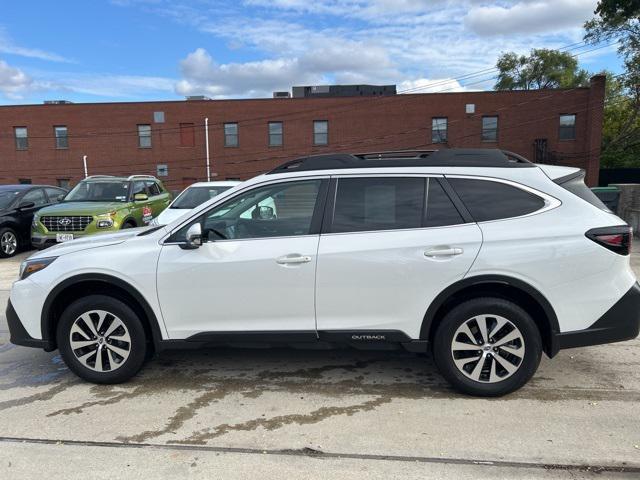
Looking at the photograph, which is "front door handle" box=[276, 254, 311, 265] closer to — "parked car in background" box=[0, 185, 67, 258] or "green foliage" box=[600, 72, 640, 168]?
"parked car in background" box=[0, 185, 67, 258]

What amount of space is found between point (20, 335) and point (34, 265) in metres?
0.61

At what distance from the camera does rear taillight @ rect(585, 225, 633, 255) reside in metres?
3.63

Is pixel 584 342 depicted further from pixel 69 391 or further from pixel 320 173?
pixel 69 391

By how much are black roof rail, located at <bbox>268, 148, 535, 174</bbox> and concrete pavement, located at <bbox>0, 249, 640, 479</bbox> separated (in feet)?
6.00

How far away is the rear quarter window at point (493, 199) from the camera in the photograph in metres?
3.83

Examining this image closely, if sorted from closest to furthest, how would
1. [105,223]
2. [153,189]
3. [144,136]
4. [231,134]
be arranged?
[105,223] < [153,189] < [231,134] < [144,136]

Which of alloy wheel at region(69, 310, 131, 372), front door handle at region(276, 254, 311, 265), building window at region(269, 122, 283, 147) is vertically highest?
building window at region(269, 122, 283, 147)

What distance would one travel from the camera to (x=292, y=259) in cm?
387

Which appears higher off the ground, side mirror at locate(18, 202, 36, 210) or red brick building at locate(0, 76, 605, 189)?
red brick building at locate(0, 76, 605, 189)

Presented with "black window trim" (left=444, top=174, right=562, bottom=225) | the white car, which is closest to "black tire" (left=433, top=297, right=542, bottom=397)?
"black window trim" (left=444, top=174, right=562, bottom=225)

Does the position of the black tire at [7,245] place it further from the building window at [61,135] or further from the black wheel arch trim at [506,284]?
the building window at [61,135]

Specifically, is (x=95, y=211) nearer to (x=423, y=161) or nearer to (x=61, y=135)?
(x=423, y=161)

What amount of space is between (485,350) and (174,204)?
851 cm

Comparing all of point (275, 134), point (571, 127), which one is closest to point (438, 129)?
point (571, 127)
